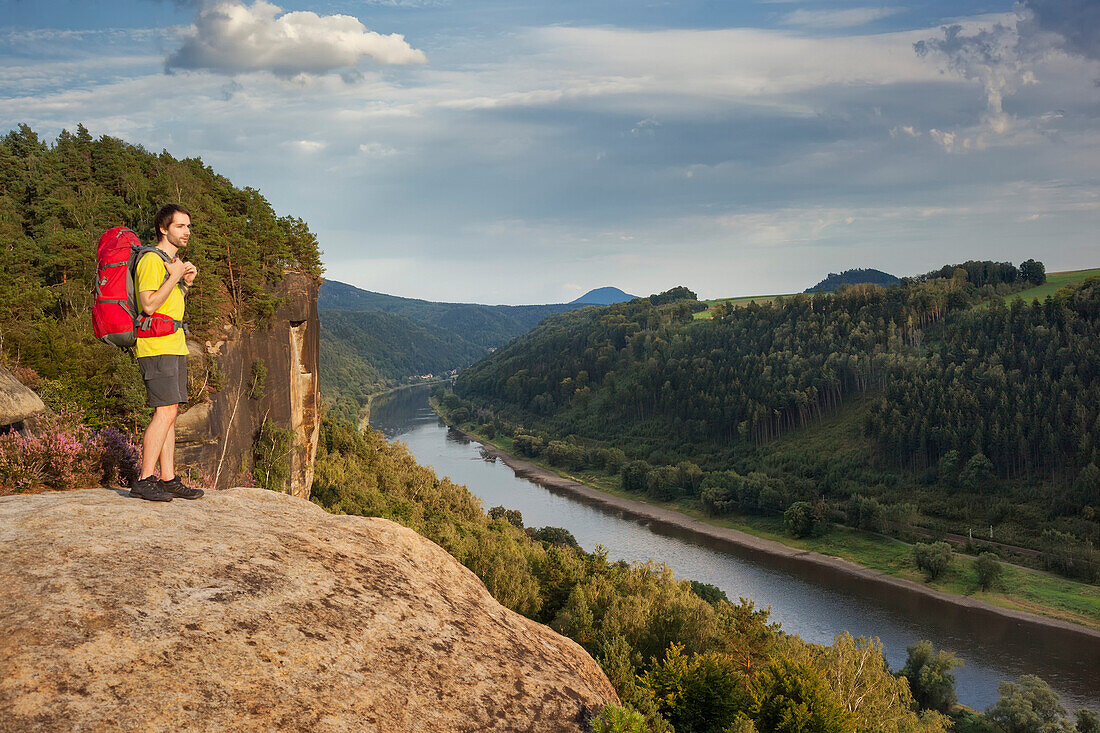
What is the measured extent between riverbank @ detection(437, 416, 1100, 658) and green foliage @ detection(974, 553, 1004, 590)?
2.92 meters

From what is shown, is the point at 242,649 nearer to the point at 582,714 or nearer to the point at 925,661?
the point at 582,714

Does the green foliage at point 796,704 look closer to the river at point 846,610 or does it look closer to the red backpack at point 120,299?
the red backpack at point 120,299

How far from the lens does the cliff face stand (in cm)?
2417

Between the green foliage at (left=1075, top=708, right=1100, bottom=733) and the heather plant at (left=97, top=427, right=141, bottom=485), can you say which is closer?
the heather plant at (left=97, top=427, right=141, bottom=485)

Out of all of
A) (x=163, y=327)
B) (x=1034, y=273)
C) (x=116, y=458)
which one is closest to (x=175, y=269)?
(x=163, y=327)

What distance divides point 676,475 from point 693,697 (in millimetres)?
98658

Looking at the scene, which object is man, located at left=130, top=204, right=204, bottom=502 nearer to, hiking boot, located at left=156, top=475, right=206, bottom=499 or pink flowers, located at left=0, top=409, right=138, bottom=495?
hiking boot, located at left=156, top=475, right=206, bottom=499

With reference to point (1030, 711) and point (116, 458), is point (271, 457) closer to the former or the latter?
point (116, 458)

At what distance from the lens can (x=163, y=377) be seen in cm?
884

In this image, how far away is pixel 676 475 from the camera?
356 feet

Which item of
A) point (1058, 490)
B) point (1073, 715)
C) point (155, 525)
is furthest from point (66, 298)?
point (1058, 490)

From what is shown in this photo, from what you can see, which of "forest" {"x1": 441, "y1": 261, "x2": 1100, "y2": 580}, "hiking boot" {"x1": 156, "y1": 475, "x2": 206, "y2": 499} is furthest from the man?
"forest" {"x1": 441, "y1": 261, "x2": 1100, "y2": 580}

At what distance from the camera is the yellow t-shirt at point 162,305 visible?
848cm

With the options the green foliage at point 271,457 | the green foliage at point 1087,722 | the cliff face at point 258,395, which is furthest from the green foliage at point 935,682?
the cliff face at point 258,395
